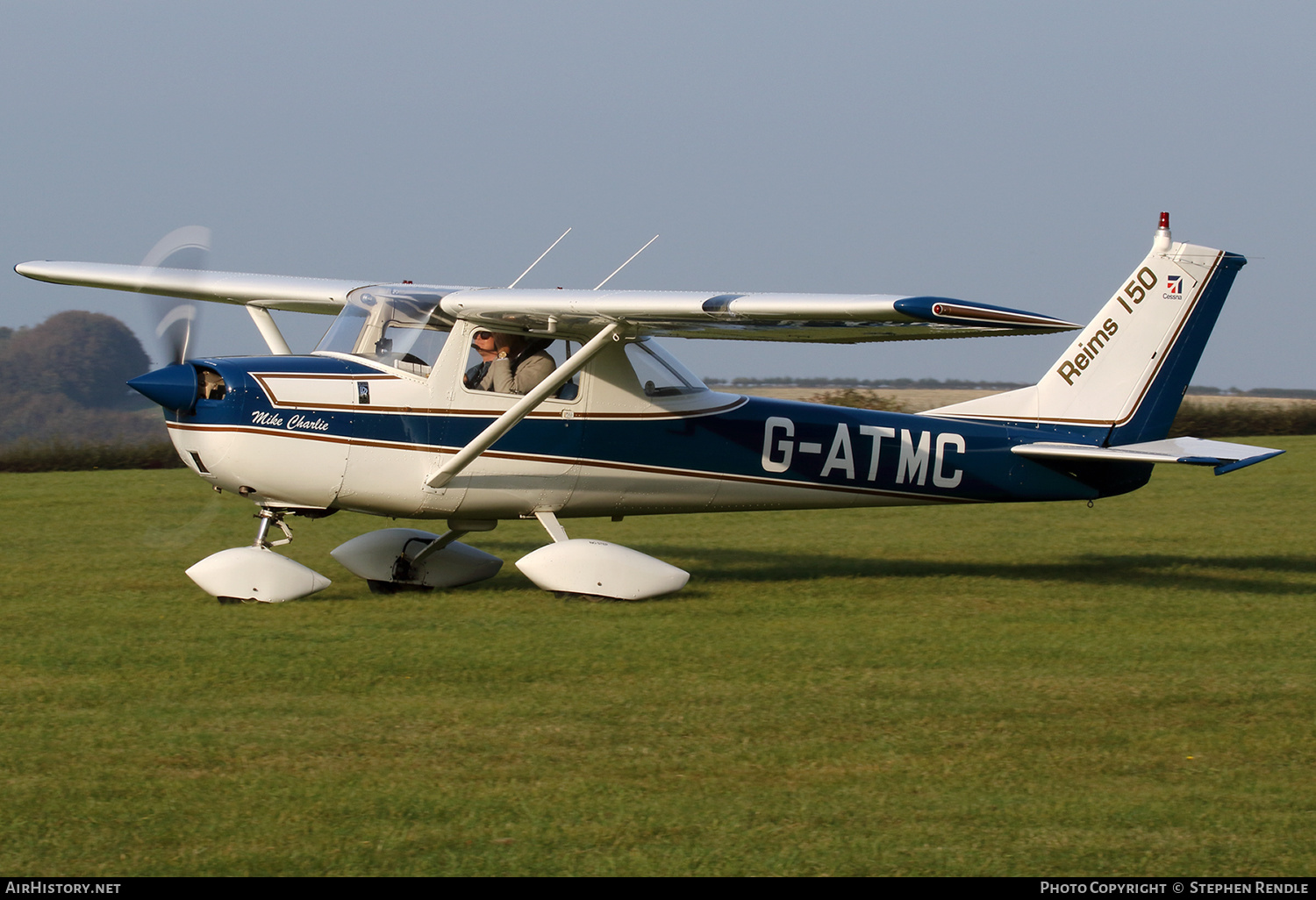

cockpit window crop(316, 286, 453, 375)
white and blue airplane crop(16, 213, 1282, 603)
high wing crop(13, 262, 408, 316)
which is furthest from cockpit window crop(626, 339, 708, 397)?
high wing crop(13, 262, 408, 316)

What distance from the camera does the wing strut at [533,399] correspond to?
8820 mm

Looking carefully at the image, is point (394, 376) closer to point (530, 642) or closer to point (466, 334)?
point (466, 334)

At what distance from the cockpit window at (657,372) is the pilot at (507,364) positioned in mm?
706

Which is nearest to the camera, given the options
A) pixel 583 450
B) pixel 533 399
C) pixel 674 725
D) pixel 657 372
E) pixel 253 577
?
pixel 674 725

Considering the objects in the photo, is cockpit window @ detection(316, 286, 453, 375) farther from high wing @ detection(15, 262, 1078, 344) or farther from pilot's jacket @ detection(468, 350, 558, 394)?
pilot's jacket @ detection(468, 350, 558, 394)

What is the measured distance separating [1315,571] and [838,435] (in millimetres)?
4501

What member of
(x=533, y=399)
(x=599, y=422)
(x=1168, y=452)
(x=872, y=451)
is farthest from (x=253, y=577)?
(x=1168, y=452)

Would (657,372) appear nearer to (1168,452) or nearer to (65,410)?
(1168,452)

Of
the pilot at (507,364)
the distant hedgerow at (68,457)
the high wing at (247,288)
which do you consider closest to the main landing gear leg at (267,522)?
the pilot at (507,364)

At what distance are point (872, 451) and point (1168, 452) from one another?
2.29 metres

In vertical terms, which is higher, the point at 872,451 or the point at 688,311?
the point at 688,311

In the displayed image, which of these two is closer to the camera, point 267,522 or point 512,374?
point 267,522

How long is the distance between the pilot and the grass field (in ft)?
5.13

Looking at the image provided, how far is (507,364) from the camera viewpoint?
9.29 meters
